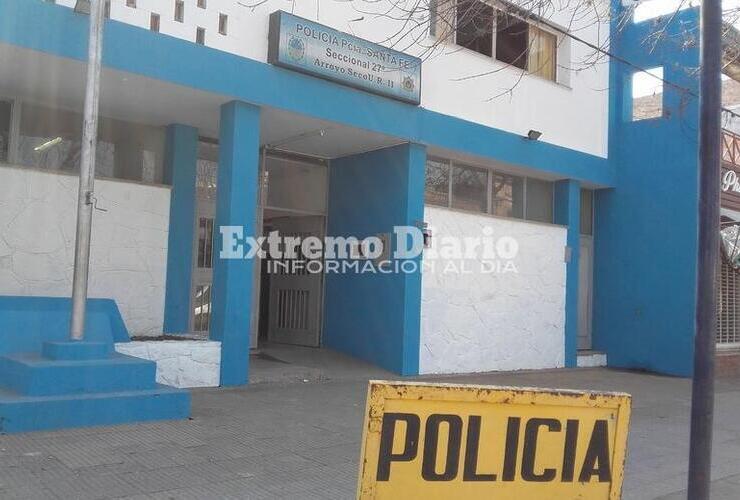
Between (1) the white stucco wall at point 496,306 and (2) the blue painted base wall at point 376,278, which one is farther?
(1) the white stucco wall at point 496,306

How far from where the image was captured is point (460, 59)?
11070 mm

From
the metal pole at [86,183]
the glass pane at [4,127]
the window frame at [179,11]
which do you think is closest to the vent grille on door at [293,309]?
the glass pane at [4,127]

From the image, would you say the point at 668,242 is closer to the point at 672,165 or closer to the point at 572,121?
the point at 672,165

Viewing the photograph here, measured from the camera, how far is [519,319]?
12.4m

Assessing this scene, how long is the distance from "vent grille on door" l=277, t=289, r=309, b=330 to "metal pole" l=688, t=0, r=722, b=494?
946 cm

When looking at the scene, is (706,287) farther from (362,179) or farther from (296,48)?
(362,179)

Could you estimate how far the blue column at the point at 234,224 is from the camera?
28.6 feet

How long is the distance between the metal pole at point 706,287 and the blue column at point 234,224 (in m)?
6.33

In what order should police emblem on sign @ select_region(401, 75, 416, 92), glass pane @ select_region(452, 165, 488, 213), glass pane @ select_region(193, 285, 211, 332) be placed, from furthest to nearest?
glass pane @ select_region(452, 165, 488, 213) < glass pane @ select_region(193, 285, 211, 332) < police emblem on sign @ select_region(401, 75, 416, 92)

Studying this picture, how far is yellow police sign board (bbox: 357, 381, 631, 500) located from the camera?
3381 millimetres

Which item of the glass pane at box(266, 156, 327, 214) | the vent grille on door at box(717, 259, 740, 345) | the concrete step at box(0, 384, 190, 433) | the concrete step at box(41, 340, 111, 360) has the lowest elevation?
the concrete step at box(0, 384, 190, 433)

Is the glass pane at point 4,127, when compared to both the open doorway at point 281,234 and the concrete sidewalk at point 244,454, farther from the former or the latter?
the concrete sidewalk at point 244,454

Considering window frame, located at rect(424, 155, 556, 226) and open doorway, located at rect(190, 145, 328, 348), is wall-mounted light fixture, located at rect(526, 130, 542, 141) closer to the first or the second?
window frame, located at rect(424, 155, 556, 226)

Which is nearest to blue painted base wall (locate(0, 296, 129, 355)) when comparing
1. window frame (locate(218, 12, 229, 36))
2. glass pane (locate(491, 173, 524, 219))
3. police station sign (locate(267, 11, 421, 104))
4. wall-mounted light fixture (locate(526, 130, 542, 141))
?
window frame (locate(218, 12, 229, 36))
